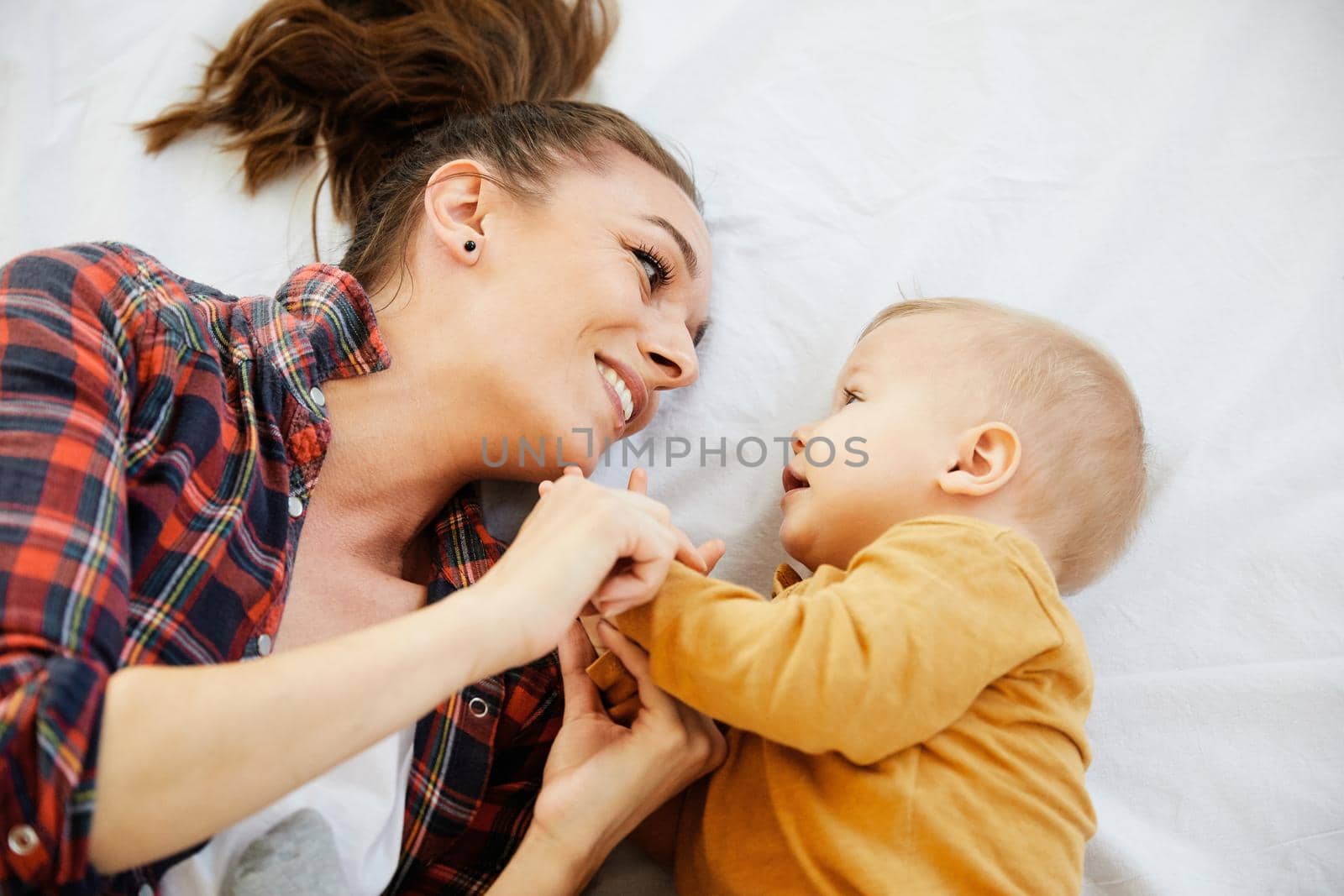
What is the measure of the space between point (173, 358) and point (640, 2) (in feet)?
3.67

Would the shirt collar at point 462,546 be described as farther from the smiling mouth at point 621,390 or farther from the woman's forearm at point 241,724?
the woman's forearm at point 241,724

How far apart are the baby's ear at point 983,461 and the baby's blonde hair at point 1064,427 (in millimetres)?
25

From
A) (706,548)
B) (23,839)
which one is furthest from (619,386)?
(23,839)

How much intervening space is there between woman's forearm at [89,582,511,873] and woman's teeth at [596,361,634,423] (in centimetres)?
57

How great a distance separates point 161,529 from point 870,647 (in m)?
0.72

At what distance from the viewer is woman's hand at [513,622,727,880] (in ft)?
3.59

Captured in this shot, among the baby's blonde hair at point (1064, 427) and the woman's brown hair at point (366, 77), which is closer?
the baby's blonde hair at point (1064, 427)

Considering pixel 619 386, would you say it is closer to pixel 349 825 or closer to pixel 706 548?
pixel 706 548

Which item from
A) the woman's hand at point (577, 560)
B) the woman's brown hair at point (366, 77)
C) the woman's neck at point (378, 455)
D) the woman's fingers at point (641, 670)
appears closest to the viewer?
the woman's hand at point (577, 560)

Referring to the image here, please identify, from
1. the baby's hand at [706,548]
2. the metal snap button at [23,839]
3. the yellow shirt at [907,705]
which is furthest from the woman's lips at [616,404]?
the metal snap button at [23,839]

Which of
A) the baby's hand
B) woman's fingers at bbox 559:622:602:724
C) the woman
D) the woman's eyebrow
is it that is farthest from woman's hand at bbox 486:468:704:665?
the woman's eyebrow

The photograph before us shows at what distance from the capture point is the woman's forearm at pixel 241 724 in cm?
73

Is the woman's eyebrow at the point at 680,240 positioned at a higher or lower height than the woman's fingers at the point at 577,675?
higher

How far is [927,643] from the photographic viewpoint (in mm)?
932
